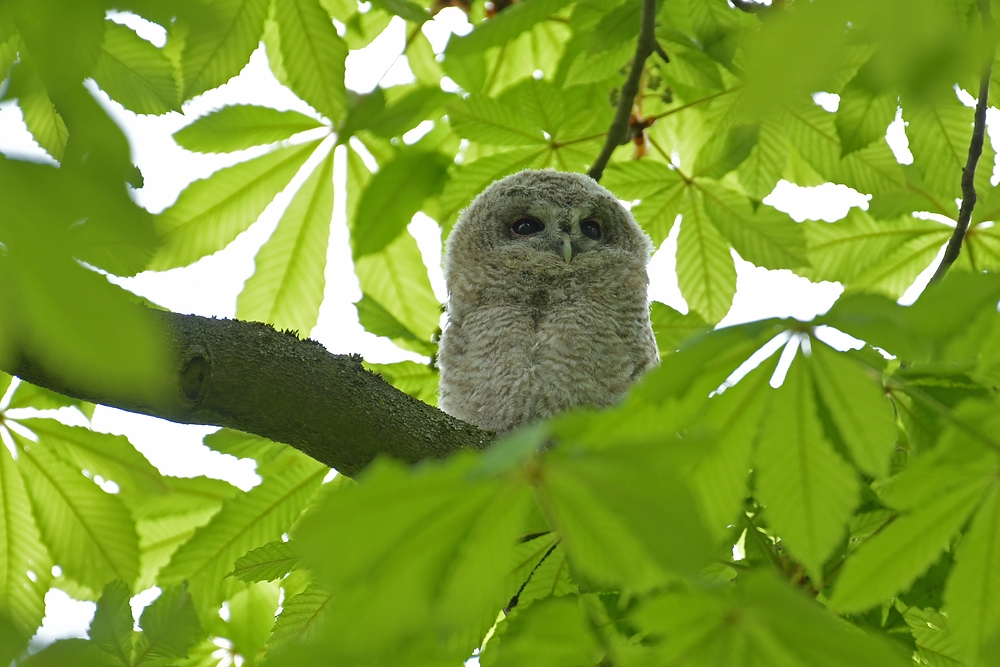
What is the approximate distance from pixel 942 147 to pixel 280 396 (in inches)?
75.0

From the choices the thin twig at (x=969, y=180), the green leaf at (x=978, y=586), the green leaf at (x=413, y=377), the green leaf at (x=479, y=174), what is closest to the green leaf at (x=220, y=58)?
the green leaf at (x=479, y=174)

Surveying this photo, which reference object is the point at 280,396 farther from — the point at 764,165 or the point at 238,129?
the point at 764,165

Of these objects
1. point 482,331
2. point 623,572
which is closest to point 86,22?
point 623,572

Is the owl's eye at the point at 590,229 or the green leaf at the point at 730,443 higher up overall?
the owl's eye at the point at 590,229

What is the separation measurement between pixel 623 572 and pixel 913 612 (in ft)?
5.06

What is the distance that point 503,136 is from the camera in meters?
3.10

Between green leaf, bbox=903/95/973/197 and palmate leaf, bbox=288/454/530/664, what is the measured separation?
209cm

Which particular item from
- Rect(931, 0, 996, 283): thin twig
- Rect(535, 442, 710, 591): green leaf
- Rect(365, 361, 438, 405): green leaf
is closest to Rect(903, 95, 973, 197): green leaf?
Rect(931, 0, 996, 283): thin twig

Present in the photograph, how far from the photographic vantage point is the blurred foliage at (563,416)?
2.49 feet

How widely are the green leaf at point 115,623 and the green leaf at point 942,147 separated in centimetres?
225

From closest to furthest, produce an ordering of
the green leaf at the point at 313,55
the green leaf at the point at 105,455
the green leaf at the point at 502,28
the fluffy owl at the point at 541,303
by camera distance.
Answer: the green leaf at the point at 502,28 → the green leaf at the point at 313,55 → the green leaf at the point at 105,455 → the fluffy owl at the point at 541,303

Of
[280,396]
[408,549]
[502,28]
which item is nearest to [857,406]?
[408,549]

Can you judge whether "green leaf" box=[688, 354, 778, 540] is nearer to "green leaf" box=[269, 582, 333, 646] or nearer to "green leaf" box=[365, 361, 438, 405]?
"green leaf" box=[269, 582, 333, 646]

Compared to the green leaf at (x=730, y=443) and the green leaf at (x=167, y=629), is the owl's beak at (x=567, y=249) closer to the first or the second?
the green leaf at (x=167, y=629)
